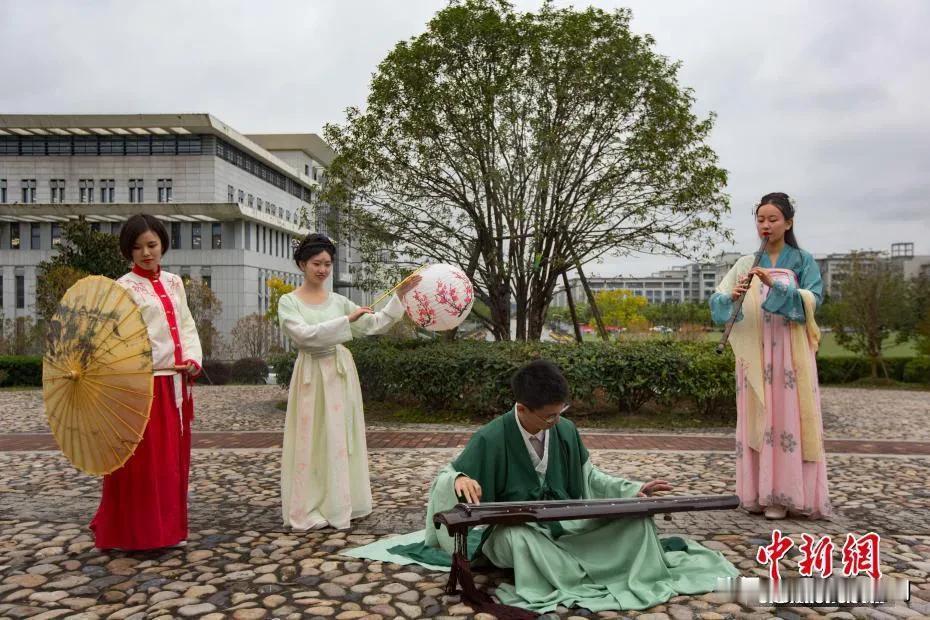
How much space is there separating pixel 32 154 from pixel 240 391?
1270 inches

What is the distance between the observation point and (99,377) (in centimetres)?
402

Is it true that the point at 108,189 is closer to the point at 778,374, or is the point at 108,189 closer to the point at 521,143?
the point at 521,143

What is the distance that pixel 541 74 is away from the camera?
12.4m

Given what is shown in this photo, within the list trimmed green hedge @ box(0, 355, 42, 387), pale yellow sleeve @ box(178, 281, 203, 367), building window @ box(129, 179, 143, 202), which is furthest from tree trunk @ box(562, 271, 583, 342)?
building window @ box(129, 179, 143, 202)

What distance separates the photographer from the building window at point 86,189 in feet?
133

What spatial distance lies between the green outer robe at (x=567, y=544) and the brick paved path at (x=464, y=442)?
14.7 feet

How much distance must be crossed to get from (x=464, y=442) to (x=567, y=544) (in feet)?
16.2

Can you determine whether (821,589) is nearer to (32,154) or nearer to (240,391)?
(240,391)

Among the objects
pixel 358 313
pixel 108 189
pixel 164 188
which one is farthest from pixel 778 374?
pixel 108 189

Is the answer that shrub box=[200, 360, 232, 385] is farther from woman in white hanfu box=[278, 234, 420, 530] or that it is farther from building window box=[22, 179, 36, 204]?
building window box=[22, 179, 36, 204]

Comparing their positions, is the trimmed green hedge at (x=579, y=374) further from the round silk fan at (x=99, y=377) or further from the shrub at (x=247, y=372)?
the shrub at (x=247, y=372)

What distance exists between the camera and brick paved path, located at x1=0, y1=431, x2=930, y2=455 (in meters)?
8.25

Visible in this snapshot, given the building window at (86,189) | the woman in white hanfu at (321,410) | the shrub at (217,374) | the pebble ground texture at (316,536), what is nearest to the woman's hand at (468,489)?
the pebble ground texture at (316,536)

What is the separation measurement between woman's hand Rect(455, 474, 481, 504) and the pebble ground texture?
0.51 meters
